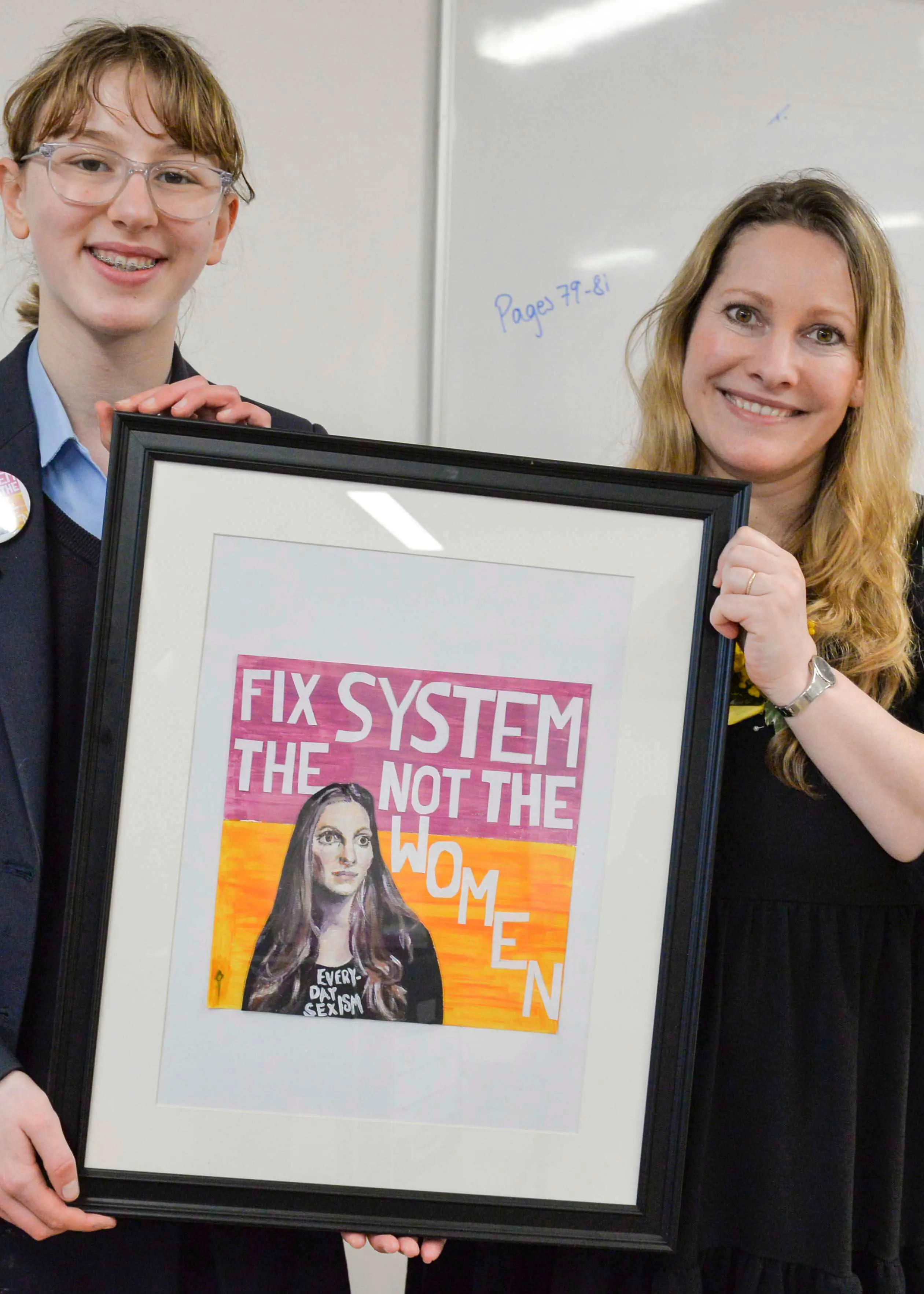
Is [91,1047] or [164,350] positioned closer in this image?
[91,1047]

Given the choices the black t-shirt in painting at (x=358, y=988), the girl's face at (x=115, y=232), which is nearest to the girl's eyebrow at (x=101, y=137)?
the girl's face at (x=115, y=232)

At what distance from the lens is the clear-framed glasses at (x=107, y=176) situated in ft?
3.27

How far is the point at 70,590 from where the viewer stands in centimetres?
98

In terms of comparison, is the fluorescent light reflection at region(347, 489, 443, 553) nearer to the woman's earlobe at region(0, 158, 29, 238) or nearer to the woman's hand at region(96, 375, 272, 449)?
the woman's hand at region(96, 375, 272, 449)

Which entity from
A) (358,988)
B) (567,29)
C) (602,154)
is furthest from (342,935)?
(567,29)

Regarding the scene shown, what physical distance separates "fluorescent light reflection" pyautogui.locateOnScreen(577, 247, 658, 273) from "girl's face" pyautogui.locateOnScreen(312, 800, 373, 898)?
1178 millimetres

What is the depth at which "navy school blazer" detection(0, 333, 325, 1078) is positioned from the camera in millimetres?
898

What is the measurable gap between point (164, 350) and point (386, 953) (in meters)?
0.63

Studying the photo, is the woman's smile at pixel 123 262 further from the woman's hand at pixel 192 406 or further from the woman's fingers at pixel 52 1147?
the woman's fingers at pixel 52 1147

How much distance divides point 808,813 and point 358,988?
442 millimetres

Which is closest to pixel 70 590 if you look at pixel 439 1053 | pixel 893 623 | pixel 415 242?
pixel 439 1053

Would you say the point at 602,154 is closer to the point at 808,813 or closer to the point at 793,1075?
the point at 808,813

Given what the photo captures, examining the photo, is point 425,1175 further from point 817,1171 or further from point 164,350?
point 164,350

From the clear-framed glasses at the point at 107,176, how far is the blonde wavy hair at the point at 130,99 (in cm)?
2
